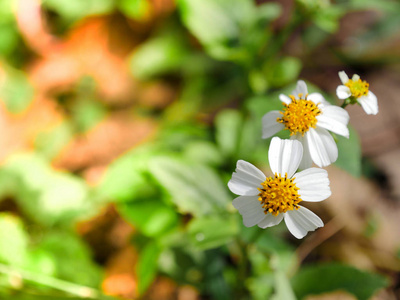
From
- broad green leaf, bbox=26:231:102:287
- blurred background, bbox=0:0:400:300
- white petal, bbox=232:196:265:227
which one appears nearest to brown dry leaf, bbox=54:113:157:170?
blurred background, bbox=0:0:400:300

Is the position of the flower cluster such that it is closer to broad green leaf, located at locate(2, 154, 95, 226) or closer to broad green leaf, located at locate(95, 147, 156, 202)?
broad green leaf, located at locate(95, 147, 156, 202)

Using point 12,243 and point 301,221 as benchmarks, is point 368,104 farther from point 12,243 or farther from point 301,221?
point 12,243

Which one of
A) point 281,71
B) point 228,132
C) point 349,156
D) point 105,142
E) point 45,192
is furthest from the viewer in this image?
point 105,142

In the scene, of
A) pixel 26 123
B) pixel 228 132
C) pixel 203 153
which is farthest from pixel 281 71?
pixel 26 123

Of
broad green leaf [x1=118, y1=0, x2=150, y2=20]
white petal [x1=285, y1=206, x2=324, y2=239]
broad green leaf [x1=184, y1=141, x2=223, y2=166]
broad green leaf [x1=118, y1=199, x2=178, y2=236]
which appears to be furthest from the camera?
broad green leaf [x1=118, y1=0, x2=150, y2=20]

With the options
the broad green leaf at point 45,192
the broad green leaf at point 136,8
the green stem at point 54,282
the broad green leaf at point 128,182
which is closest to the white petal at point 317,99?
the broad green leaf at point 128,182

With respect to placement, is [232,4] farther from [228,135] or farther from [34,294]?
[34,294]
